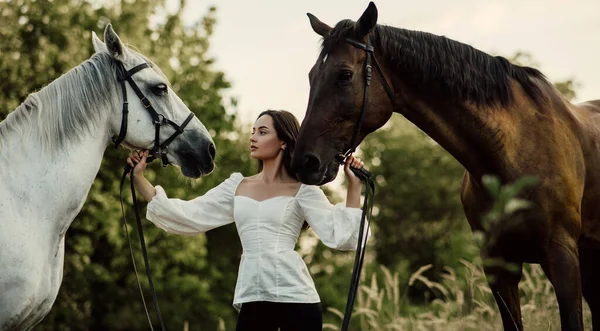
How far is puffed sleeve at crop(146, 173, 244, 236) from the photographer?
4320 mm

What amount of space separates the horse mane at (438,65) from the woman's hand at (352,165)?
2.15 ft

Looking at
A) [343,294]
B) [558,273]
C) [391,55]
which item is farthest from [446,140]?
[343,294]

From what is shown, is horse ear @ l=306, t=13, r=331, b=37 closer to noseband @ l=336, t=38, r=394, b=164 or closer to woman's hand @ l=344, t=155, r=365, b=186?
noseband @ l=336, t=38, r=394, b=164

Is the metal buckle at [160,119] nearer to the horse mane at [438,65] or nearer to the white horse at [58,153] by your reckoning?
the white horse at [58,153]

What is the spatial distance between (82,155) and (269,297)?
4.13 feet

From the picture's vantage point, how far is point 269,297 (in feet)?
13.6

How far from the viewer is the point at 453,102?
4500mm

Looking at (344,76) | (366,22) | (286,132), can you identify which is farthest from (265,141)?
(366,22)

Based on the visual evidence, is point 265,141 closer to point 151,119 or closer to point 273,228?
point 273,228

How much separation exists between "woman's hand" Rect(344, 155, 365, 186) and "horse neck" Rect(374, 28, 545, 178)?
1.79 feet

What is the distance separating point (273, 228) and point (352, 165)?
1.86ft

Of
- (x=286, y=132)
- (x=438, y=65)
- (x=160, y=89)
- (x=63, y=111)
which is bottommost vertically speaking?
(x=63, y=111)

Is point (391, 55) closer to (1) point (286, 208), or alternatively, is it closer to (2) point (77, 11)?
(1) point (286, 208)

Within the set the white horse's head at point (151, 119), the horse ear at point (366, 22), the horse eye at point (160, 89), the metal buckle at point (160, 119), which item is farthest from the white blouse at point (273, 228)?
the horse ear at point (366, 22)
